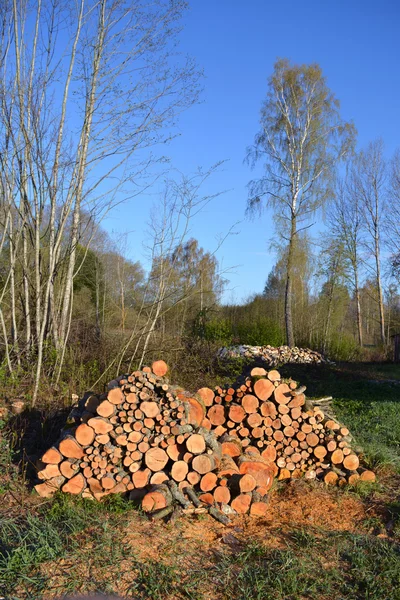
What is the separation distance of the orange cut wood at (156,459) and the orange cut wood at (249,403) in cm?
94

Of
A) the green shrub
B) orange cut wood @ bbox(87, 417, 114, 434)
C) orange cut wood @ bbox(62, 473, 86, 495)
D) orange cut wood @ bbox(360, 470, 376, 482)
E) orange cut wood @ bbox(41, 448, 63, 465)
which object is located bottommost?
orange cut wood @ bbox(360, 470, 376, 482)

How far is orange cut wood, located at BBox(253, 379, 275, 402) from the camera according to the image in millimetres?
4609

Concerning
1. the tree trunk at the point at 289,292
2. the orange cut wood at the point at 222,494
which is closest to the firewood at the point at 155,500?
the orange cut wood at the point at 222,494

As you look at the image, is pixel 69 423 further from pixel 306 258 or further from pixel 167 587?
pixel 306 258

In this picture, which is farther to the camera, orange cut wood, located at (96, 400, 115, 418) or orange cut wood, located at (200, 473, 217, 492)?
orange cut wood, located at (96, 400, 115, 418)

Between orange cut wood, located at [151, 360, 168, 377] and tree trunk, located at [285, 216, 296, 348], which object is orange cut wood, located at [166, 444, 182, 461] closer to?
orange cut wood, located at [151, 360, 168, 377]

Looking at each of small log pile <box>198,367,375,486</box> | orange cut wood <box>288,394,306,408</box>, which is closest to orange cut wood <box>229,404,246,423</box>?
small log pile <box>198,367,375,486</box>

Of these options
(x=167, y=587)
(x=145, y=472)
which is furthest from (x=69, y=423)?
(x=167, y=587)

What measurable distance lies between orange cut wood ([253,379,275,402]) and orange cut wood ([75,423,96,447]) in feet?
5.02

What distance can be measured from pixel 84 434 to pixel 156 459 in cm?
60

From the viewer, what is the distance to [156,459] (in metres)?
4.00

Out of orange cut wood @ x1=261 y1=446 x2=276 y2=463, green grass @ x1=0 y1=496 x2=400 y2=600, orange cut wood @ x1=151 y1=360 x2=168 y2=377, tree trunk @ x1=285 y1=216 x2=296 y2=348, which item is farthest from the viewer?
tree trunk @ x1=285 y1=216 x2=296 y2=348

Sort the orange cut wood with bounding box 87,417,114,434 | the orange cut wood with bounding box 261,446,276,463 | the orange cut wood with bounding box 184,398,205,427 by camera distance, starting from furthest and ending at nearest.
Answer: the orange cut wood with bounding box 261,446,276,463 < the orange cut wood with bounding box 184,398,205,427 < the orange cut wood with bounding box 87,417,114,434

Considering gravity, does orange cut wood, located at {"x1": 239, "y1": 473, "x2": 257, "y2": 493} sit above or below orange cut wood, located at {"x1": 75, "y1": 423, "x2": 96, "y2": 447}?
below
